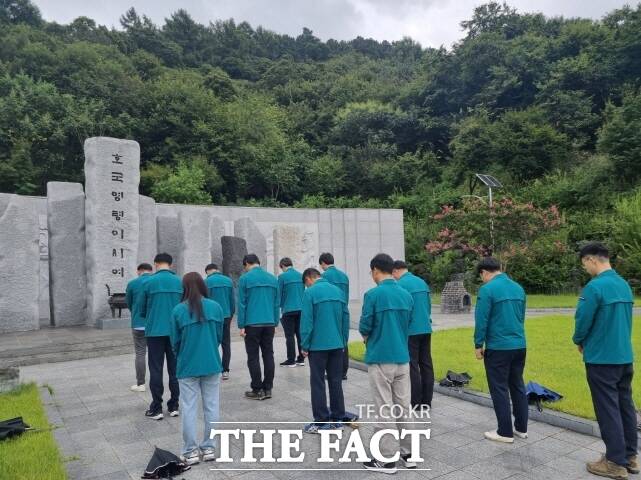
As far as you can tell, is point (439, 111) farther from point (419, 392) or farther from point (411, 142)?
point (419, 392)

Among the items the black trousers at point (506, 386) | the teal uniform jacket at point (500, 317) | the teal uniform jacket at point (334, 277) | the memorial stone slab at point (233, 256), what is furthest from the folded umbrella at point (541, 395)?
the memorial stone slab at point (233, 256)

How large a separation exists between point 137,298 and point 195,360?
179cm

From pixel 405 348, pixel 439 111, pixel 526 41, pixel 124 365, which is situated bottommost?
pixel 124 365

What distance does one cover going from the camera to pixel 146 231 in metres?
12.3

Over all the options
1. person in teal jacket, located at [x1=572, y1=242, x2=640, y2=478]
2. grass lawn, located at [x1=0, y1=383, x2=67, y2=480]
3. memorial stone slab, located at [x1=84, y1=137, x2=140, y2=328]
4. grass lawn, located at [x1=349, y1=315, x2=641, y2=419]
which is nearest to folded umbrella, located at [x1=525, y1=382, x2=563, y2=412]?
grass lawn, located at [x1=349, y1=315, x2=641, y2=419]

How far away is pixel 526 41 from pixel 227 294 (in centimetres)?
3154

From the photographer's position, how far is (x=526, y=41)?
30.8 m

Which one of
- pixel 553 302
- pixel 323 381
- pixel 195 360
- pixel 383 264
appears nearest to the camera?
pixel 195 360

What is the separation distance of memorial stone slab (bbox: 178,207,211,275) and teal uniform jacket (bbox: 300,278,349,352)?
26.2 ft

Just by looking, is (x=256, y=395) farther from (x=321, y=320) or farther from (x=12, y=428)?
(x=12, y=428)

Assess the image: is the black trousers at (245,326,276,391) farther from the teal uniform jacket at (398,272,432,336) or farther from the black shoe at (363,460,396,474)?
the black shoe at (363,460,396,474)

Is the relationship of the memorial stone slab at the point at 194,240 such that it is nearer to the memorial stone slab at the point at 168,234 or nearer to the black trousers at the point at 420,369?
the memorial stone slab at the point at 168,234

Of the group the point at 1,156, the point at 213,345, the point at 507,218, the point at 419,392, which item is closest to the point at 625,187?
the point at 507,218

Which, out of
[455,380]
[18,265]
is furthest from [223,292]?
[18,265]
